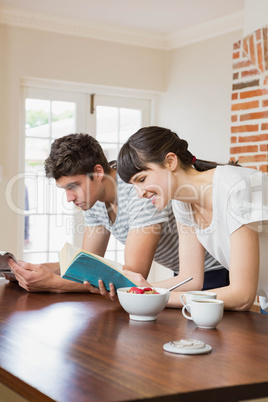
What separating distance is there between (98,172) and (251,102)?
1.83m

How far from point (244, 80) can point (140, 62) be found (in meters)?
1.81

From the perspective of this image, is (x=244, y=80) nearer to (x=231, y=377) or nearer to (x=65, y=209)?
(x=65, y=209)

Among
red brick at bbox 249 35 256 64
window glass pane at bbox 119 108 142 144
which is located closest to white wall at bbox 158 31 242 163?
window glass pane at bbox 119 108 142 144

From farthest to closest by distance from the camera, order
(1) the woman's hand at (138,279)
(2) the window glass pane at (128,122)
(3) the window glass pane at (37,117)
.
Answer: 1. (2) the window glass pane at (128,122)
2. (3) the window glass pane at (37,117)
3. (1) the woman's hand at (138,279)

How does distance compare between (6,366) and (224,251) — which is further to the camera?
(224,251)

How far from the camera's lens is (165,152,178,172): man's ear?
77.5 inches

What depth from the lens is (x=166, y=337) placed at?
1.40 meters

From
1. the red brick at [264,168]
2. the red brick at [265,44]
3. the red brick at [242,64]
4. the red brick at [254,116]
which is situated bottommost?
the red brick at [264,168]

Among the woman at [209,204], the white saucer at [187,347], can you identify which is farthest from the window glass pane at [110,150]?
the white saucer at [187,347]

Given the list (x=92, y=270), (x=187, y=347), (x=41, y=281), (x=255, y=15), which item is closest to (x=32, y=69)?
(x=255, y=15)

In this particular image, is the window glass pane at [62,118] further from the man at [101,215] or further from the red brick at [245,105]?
the man at [101,215]

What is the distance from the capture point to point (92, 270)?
181cm

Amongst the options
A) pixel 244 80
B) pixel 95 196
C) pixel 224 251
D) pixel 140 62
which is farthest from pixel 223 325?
pixel 140 62

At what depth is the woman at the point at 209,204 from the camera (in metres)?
1.72
